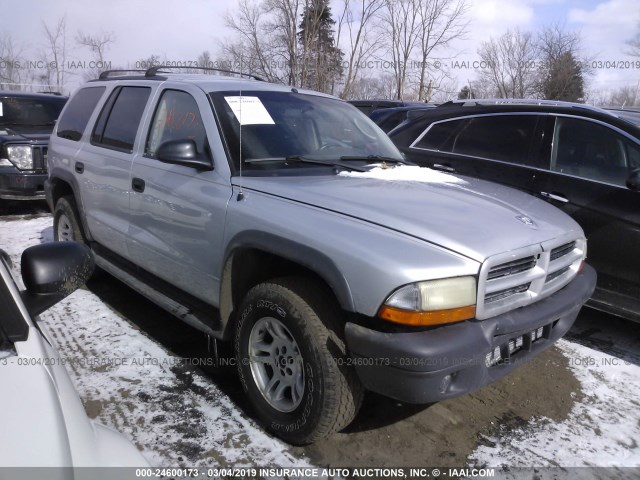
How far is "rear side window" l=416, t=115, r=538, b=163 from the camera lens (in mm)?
4609

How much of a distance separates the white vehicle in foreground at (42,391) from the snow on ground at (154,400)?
127cm

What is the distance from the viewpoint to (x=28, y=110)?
8.86 m

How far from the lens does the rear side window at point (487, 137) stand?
4.61m

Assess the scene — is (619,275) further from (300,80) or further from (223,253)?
(300,80)

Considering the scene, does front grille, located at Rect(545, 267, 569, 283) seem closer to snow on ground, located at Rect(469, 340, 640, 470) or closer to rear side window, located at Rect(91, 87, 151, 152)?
snow on ground, located at Rect(469, 340, 640, 470)

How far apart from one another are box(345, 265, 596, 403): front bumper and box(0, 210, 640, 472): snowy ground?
663mm

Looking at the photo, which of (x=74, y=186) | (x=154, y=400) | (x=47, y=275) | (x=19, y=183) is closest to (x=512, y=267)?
(x=47, y=275)

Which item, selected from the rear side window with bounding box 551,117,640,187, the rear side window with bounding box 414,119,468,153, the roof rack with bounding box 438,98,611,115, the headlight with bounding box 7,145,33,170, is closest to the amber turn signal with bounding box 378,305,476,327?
the rear side window with bounding box 551,117,640,187

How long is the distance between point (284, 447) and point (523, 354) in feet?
4.33

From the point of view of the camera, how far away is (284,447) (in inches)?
107

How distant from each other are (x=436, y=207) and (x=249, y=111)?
1385 millimetres

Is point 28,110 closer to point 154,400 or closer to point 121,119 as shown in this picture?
point 121,119

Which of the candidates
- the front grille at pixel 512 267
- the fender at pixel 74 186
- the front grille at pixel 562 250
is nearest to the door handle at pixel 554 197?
the front grille at pixel 562 250

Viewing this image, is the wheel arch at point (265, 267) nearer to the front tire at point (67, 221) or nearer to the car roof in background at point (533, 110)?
the front tire at point (67, 221)
